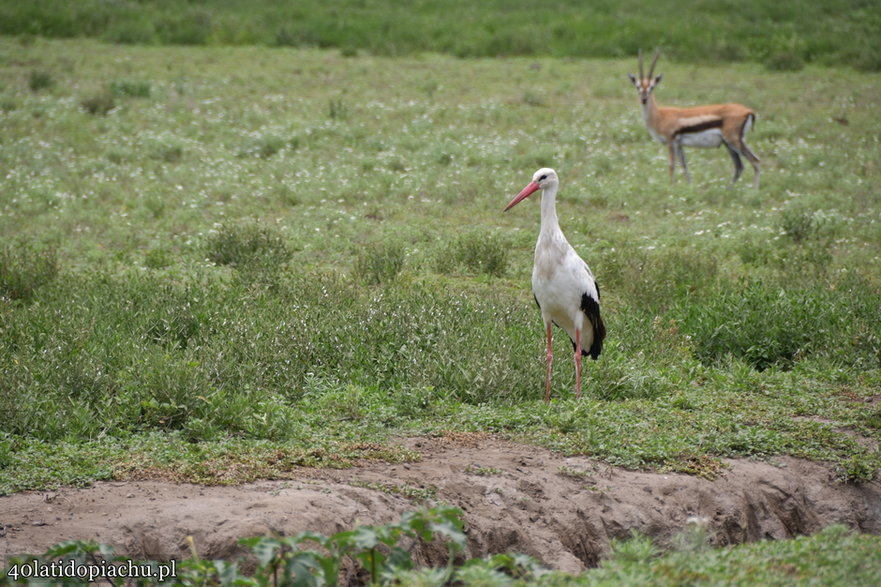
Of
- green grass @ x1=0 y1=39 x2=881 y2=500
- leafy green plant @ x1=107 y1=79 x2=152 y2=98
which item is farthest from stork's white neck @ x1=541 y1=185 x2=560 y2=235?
leafy green plant @ x1=107 y1=79 x2=152 y2=98

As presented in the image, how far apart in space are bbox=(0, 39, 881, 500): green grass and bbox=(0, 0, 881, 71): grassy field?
9.61 feet

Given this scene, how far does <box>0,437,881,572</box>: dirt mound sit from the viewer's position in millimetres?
5340

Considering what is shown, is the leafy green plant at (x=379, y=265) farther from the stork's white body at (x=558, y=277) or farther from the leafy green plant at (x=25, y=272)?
the leafy green plant at (x=25, y=272)

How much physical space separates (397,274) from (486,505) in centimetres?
496

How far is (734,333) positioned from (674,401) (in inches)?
60.3

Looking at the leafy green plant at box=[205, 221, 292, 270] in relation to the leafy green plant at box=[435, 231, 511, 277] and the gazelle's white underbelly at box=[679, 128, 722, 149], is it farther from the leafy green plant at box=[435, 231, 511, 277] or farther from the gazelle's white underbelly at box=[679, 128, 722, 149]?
the gazelle's white underbelly at box=[679, 128, 722, 149]

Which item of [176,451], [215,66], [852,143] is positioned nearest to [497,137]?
[852,143]

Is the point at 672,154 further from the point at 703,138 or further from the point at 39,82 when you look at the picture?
the point at 39,82

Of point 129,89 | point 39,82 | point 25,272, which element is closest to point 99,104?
point 129,89

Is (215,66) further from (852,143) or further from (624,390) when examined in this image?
(624,390)

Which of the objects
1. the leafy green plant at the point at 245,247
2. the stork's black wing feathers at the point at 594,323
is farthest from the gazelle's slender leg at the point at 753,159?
the stork's black wing feathers at the point at 594,323

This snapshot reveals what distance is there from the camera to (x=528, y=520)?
19.3 feet

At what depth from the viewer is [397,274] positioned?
10617 millimetres

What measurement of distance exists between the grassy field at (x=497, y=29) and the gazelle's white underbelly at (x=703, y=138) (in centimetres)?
748
